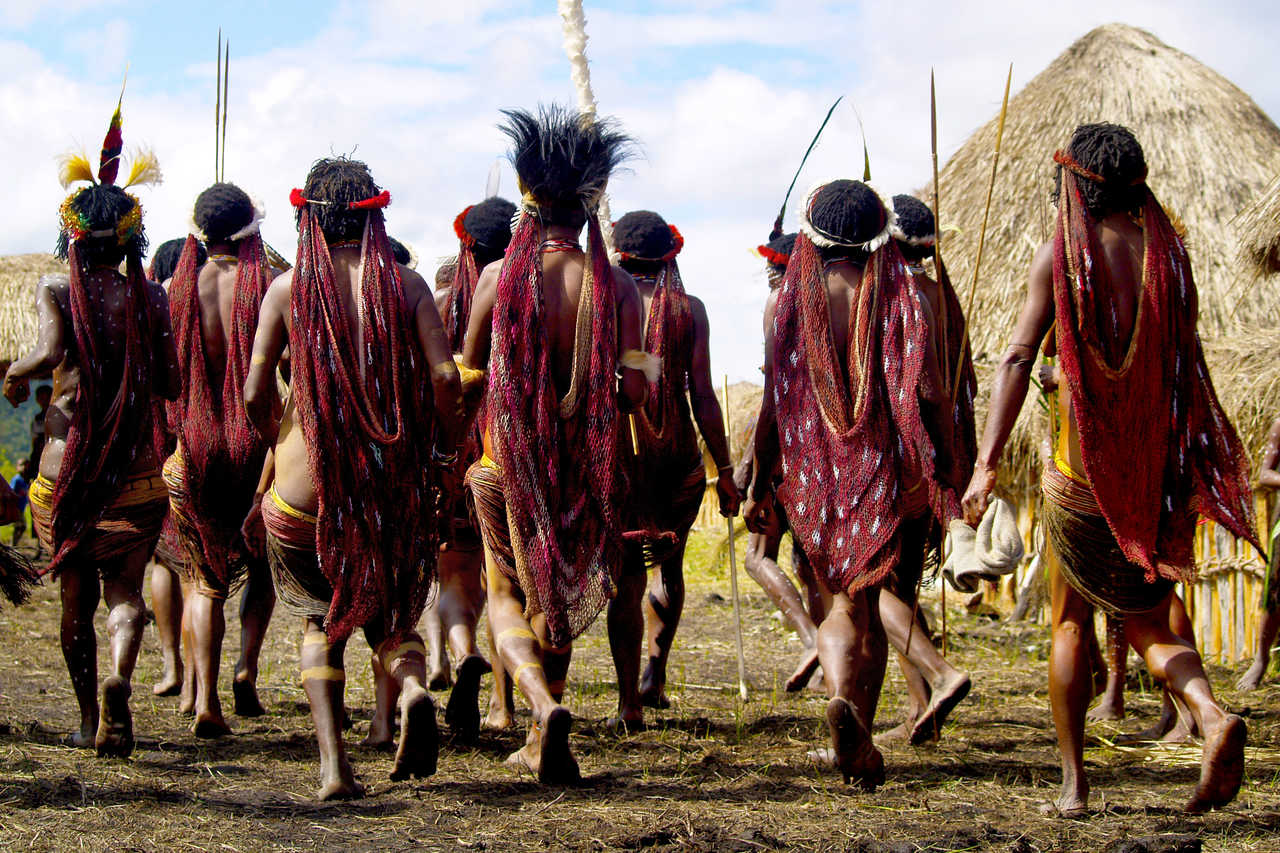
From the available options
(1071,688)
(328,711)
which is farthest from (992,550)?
(328,711)

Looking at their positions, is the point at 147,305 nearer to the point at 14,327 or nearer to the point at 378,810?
the point at 378,810

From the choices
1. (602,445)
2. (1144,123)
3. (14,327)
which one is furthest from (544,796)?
(14,327)

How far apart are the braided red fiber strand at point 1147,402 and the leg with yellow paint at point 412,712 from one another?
2.12m

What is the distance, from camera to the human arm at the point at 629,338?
4.57 m

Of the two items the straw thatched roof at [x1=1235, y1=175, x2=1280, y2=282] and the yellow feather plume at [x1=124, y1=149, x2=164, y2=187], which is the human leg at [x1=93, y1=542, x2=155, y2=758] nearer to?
the yellow feather plume at [x1=124, y1=149, x2=164, y2=187]

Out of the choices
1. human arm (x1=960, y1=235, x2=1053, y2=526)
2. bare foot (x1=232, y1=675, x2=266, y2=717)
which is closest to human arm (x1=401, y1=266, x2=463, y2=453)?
human arm (x1=960, y1=235, x2=1053, y2=526)

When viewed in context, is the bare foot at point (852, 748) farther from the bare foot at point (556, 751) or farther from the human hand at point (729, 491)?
the human hand at point (729, 491)

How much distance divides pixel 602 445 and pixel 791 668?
12.0 feet

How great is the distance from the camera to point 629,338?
4.60m

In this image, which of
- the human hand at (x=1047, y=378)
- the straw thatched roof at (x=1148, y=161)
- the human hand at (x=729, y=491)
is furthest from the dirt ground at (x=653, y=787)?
the straw thatched roof at (x=1148, y=161)

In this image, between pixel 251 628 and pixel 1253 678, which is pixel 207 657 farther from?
pixel 1253 678

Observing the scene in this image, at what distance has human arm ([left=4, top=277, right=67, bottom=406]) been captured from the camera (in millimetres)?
4922

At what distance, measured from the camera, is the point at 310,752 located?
5.11 meters

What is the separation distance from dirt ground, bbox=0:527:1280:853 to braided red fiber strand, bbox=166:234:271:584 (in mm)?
882
